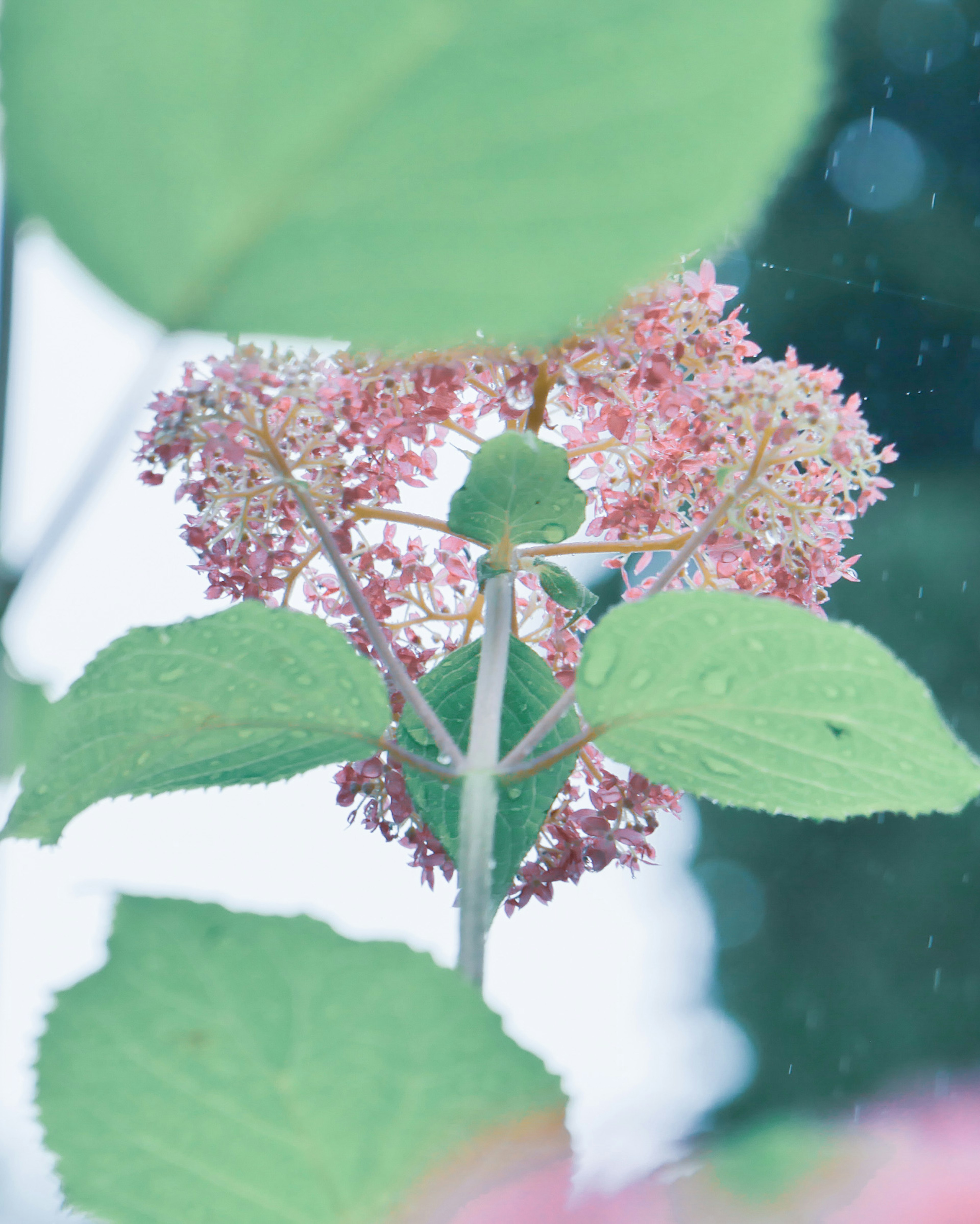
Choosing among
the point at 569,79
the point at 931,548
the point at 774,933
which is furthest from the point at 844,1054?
the point at 569,79

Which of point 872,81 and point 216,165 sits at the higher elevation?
point 872,81

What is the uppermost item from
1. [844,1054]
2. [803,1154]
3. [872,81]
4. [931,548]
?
[872,81]

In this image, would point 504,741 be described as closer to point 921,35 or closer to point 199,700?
point 199,700

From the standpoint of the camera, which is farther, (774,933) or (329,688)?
(774,933)

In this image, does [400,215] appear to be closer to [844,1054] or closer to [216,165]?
[216,165]

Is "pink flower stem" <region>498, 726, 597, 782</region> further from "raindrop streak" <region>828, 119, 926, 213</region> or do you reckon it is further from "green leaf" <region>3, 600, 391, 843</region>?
"raindrop streak" <region>828, 119, 926, 213</region>

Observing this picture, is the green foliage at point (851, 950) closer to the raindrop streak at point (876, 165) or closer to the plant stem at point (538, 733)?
the raindrop streak at point (876, 165)

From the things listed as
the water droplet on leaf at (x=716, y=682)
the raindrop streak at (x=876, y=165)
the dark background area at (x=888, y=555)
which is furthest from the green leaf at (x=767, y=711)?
the raindrop streak at (x=876, y=165)
